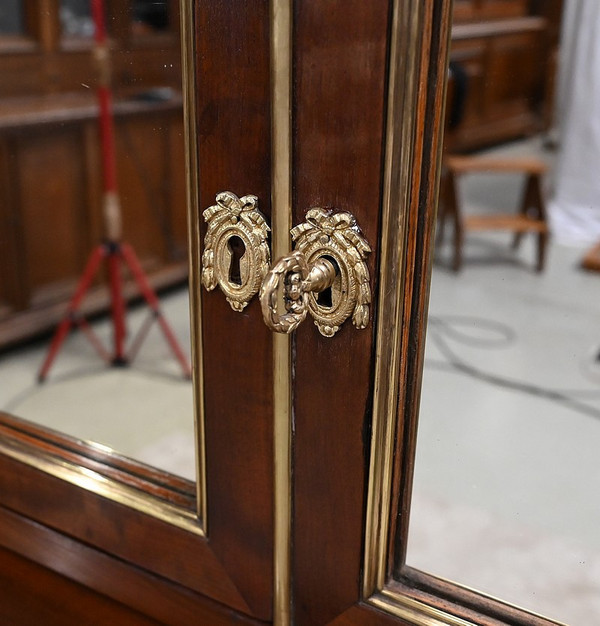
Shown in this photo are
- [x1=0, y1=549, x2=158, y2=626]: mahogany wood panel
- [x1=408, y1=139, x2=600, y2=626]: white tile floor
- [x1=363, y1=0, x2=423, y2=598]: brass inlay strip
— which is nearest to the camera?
[x1=363, y1=0, x2=423, y2=598]: brass inlay strip

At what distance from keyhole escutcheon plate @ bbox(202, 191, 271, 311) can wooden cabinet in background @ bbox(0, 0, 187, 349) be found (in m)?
1.21

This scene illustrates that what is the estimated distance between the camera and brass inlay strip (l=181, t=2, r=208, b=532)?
0.48 meters

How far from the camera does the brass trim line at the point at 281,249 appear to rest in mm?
440

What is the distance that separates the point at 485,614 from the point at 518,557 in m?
0.08

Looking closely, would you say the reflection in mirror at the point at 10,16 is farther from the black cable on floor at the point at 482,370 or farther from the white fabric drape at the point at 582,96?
the white fabric drape at the point at 582,96

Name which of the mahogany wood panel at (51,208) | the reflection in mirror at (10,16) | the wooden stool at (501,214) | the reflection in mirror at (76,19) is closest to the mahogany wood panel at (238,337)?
the wooden stool at (501,214)

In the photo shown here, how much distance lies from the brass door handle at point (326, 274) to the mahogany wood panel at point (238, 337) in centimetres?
4

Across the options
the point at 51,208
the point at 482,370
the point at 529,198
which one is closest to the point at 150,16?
the point at 482,370

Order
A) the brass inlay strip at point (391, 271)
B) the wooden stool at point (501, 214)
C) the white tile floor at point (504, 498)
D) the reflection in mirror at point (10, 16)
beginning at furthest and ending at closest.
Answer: the reflection in mirror at point (10, 16)
the wooden stool at point (501, 214)
the white tile floor at point (504, 498)
the brass inlay strip at point (391, 271)

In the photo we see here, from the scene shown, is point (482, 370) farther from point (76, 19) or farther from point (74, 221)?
point (76, 19)

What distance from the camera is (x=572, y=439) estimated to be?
0.72 meters

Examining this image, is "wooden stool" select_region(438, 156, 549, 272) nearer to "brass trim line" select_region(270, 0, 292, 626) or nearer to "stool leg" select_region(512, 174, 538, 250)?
"stool leg" select_region(512, 174, 538, 250)

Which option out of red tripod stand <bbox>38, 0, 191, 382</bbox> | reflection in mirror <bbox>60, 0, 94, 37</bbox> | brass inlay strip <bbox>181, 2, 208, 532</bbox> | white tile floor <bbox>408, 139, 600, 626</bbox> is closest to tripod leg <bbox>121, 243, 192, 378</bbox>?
red tripod stand <bbox>38, 0, 191, 382</bbox>

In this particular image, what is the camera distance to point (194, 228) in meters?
0.51
